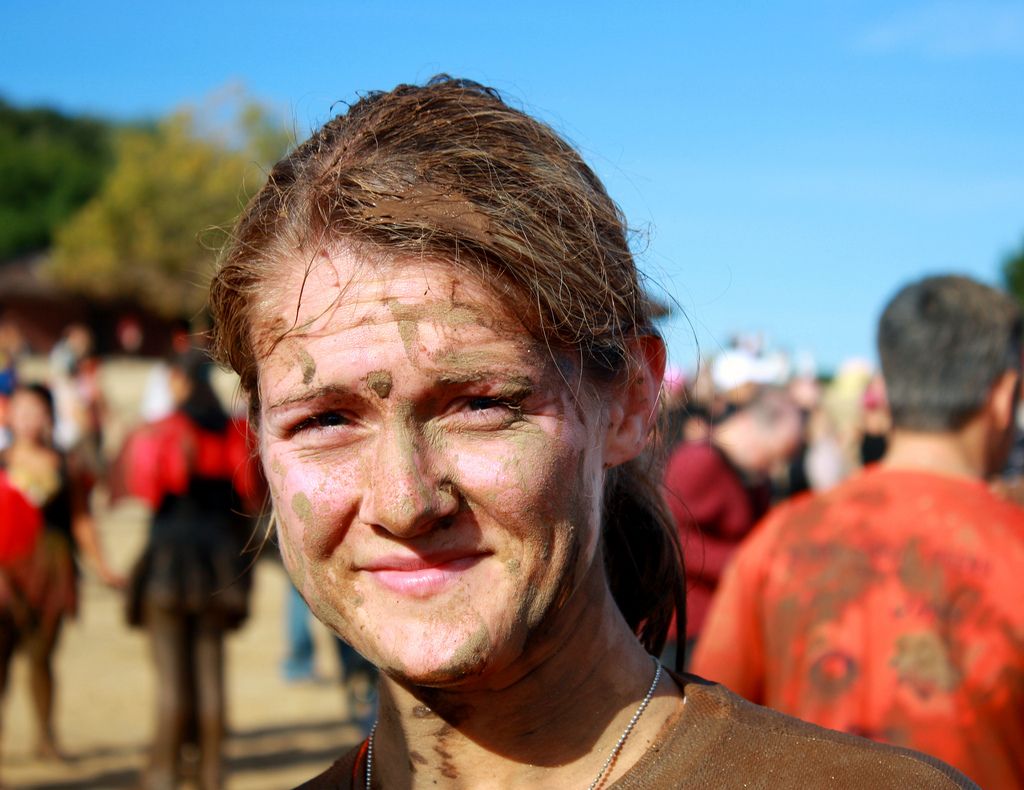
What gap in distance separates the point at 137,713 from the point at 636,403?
7.52 metres

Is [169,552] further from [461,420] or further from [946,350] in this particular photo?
[461,420]

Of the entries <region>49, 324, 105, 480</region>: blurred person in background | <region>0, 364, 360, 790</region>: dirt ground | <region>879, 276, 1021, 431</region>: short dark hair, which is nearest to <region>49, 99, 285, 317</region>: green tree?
<region>49, 324, 105, 480</region>: blurred person in background

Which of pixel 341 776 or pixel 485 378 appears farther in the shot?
pixel 341 776

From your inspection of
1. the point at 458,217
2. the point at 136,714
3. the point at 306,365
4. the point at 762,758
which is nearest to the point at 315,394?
the point at 306,365

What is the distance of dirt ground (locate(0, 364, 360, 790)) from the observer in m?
6.95

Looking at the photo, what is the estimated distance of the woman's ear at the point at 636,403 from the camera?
168cm

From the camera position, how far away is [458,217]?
1.50 meters

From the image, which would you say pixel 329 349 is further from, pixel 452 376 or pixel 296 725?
pixel 296 725

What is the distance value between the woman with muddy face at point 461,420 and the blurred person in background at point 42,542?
535 cm

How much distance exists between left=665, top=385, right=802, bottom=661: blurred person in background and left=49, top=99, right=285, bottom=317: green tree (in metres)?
43.6

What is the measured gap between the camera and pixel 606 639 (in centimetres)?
170

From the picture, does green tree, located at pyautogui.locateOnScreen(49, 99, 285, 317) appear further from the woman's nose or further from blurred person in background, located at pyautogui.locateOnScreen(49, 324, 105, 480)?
the woman's nose

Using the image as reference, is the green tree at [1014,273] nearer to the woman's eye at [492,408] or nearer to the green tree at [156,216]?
the green tree at [156,216]

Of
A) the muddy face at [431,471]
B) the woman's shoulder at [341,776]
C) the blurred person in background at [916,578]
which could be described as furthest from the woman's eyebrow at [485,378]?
the blurred person in background at [916,578]
